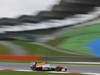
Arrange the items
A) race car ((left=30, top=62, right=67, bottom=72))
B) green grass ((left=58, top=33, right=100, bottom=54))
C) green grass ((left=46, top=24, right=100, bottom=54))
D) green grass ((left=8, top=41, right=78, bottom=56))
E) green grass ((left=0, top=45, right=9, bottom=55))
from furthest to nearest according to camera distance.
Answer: green grass ((left=46, top=24, right=100, bottom=54))
green grass ((left=58, top=33, right=100, bottom=54))
green grass ((left=0, top=45, right=9, bottom=55))
green grass ((left=8, top=41, right=78, bottom=56))
race car ((left=30, top=62, right=67, bottom=72))

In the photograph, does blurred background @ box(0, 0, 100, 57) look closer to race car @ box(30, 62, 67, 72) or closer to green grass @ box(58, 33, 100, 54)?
green grass @ box(58, 33, 100, 54)

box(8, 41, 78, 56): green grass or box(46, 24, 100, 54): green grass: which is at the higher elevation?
box(46, 24, 100, 54): green grass

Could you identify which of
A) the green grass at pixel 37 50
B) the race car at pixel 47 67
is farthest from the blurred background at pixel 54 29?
the race car at pixel 47 67

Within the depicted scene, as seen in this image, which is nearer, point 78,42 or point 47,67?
point 47,67

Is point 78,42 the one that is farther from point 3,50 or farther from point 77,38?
point 3,50

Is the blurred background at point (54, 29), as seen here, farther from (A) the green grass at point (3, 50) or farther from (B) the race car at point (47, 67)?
(B) the race car at point (47, 67)

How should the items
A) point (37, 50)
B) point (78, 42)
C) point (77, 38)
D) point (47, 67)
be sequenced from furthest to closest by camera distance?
point (77, 38) → point (78, 42) → point (37, 50) → point (47, 67)

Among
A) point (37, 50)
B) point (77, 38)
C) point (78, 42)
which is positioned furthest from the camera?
point (77, 38)

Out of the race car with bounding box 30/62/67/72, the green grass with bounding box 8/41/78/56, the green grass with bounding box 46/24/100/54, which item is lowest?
the race car with bounding box 30/62/67/72

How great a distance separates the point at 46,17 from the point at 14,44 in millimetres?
7268

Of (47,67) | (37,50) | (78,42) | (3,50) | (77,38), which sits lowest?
(47,67)

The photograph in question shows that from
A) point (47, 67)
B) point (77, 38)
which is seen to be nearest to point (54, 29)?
point (77, 38)

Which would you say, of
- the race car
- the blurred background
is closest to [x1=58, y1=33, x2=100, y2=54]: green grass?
the blurred background

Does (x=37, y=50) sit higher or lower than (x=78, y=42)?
lower
